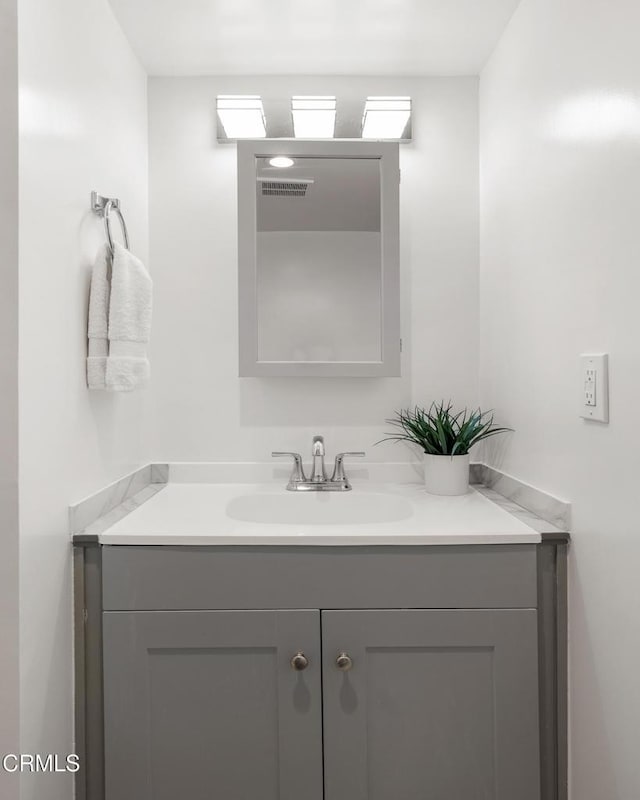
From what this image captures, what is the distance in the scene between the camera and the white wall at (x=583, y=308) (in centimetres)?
98

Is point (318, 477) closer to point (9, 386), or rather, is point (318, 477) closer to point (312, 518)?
point (312, 518)

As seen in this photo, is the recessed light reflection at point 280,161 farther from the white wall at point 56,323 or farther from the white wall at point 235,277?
the white wall at point 56,323

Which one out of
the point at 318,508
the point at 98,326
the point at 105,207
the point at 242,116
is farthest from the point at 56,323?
the point at 242,116

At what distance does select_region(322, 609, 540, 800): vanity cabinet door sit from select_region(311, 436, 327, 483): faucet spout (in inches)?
21.4

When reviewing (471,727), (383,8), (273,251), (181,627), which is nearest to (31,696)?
(181,627)

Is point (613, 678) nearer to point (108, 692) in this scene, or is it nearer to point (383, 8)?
point (108, 692)

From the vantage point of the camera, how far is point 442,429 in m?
1.62

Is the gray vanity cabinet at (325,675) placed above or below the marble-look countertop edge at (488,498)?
below

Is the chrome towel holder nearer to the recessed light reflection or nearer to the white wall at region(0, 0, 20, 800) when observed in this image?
the white wall at region(0, 0, 20, 800)

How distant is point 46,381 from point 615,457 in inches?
41.9

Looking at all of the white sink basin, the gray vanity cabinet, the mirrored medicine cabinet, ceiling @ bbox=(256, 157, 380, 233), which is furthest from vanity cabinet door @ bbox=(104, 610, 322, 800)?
ceiling @ bbox=(256, 157, 380, 233)

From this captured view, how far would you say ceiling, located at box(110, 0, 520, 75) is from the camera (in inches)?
57.7

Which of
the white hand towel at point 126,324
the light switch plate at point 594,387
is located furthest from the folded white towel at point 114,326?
the light switch plate at point 594,387

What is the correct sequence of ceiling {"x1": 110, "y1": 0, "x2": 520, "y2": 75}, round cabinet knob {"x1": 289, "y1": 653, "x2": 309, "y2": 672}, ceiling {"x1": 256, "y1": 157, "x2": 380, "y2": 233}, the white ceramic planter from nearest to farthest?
round cabinet knob {"x1": 289, "y1": 653, "x2": 309, "y2": 672}, ceiling {"x1": 110, "y1": 0, "x2": 520, "y2": 75}, the white ceramic planter, ceiling {"x1": 256, "y1": 157, "x2": 380, "y2": 233}
